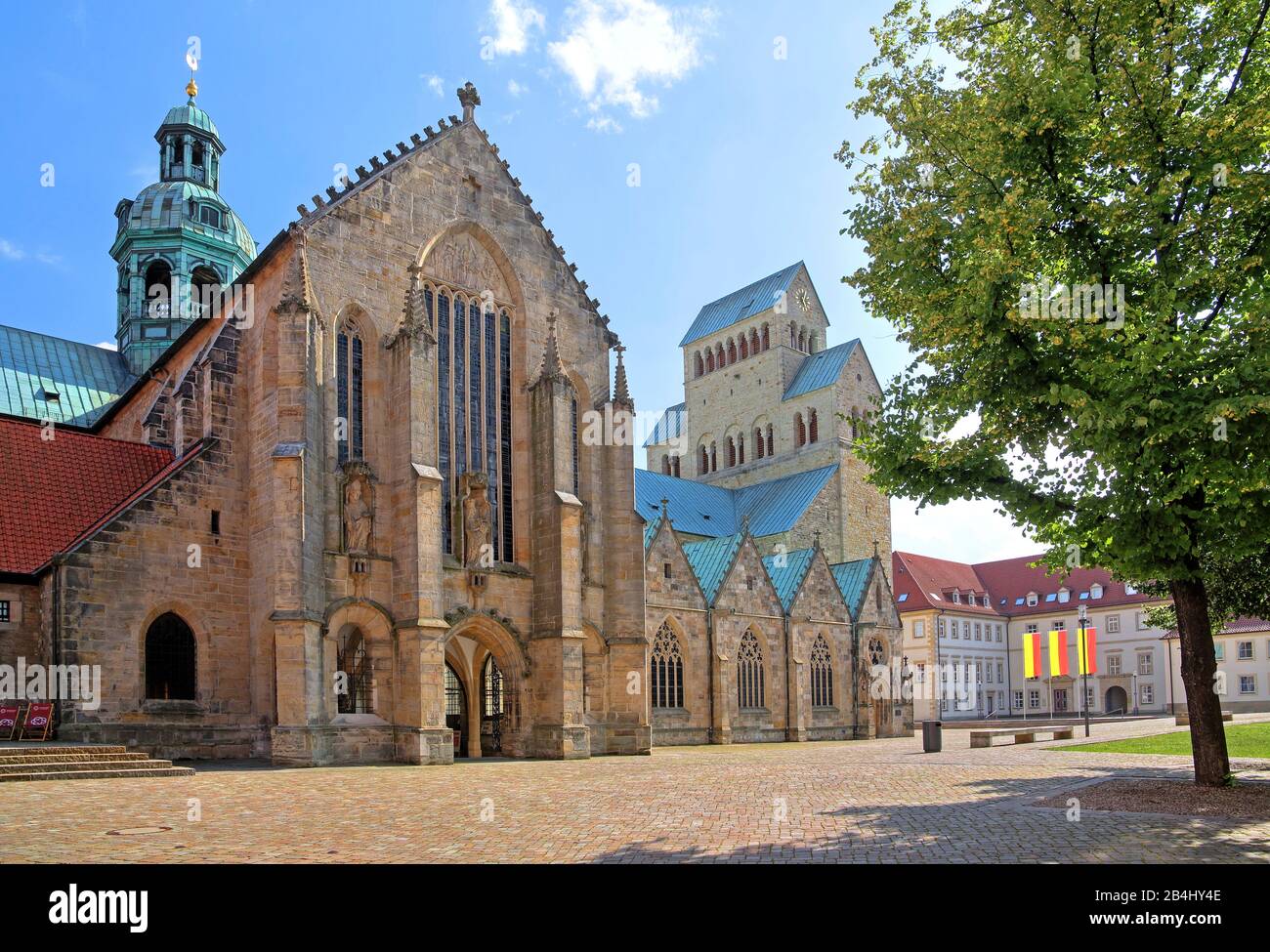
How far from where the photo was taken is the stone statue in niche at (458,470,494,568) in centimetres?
2945

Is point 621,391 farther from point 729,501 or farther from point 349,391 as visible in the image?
point 729,501

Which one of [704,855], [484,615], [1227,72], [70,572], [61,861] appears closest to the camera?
[61,861]

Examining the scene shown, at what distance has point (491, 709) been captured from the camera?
1252 inches

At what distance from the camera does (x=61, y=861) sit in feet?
31.7

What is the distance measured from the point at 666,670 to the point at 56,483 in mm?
20582

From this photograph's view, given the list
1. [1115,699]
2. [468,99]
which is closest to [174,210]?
[468,99]

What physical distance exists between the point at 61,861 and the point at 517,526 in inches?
850

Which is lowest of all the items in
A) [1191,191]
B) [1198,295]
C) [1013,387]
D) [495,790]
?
[495,790]

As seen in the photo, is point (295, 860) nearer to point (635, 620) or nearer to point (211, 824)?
point (211, 824)

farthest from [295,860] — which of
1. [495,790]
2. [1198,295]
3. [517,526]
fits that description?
[517,526]

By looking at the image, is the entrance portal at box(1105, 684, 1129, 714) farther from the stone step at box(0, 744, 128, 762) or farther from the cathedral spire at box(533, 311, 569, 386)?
the stone step at box(0, 744, 128, 762)

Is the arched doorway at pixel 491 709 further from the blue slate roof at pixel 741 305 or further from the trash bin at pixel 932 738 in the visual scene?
the blue slate roof at pixel 741 305

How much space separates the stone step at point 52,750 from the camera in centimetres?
1966

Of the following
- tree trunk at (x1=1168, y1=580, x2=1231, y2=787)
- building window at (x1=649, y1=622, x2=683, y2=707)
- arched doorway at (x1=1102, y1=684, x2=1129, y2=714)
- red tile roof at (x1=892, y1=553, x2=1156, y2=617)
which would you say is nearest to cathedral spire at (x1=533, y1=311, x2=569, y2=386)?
building window at (x1=649, y1=622, x2=683, y2=707)
